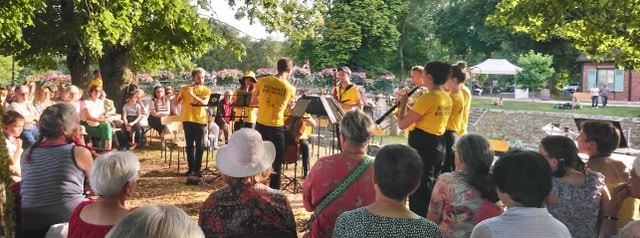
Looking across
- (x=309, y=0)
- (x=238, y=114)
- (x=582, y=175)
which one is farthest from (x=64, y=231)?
(x=309, y=0)

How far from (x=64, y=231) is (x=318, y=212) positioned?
1555 millimetres

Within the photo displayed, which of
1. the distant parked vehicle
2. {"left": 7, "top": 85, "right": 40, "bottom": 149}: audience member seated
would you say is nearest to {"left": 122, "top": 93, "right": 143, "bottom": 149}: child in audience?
{"left": 7, "top": 85, "right": 40, "bottom": 149}: audience member seated

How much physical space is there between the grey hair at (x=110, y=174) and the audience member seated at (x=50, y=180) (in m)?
1.00

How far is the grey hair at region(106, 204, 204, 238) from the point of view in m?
1.58

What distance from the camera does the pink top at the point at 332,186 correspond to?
11.9ft

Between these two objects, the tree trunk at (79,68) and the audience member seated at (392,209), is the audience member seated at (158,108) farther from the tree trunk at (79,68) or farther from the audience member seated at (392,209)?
the audience member seated at (392,209)

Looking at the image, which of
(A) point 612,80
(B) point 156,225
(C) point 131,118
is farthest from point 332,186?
(A) point 612,80

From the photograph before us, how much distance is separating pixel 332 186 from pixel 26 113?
723 cm

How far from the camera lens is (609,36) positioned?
757 centimetres

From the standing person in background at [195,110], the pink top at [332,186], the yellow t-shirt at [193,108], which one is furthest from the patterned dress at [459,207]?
the yellow t-shirt at [193,108]

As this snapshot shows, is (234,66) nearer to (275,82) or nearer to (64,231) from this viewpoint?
(275,82)

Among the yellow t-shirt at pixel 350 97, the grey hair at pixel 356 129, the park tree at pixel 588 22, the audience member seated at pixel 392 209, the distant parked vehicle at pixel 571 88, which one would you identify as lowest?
the audience member seated at pixel 392 209

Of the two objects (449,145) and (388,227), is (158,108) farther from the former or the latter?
(388,227)

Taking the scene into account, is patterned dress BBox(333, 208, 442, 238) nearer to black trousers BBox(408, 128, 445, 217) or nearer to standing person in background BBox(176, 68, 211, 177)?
black trousers BBox(408, 128, 445, 217)
